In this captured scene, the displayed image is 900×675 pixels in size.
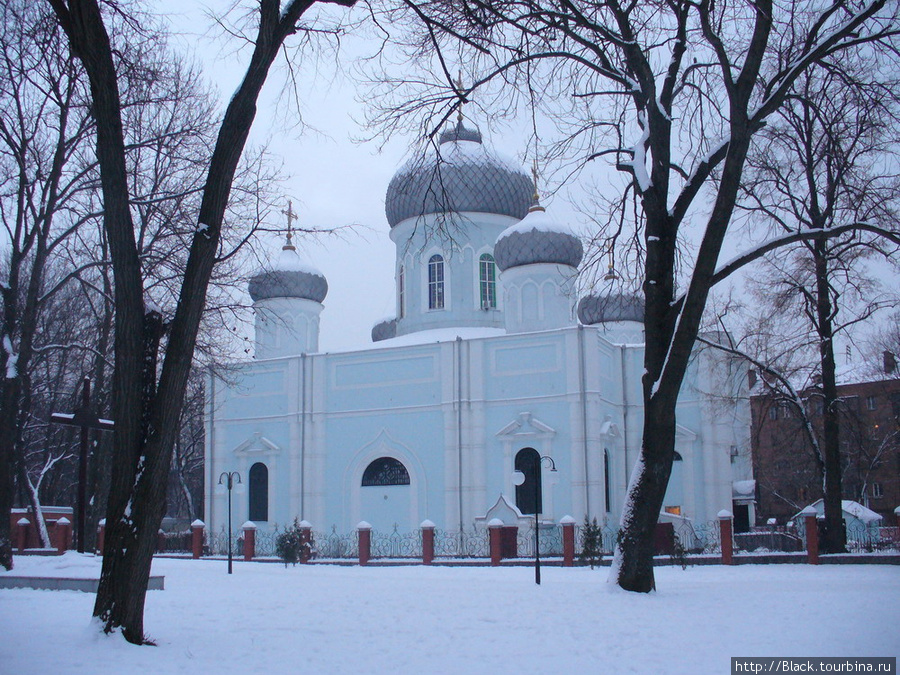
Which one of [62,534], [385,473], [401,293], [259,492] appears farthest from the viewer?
[401,293]

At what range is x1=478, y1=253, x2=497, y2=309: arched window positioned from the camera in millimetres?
27859

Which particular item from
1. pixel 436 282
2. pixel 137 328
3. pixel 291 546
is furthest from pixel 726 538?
pixel 137 328

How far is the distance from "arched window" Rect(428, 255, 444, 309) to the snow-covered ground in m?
16.1

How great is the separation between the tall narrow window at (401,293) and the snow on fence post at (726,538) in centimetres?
1341

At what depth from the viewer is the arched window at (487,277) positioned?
27.9 meters

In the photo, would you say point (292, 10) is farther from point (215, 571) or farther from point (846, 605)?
point (215, 571)

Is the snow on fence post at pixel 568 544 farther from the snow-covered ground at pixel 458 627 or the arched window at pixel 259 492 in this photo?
the arched window at pixel 259 492

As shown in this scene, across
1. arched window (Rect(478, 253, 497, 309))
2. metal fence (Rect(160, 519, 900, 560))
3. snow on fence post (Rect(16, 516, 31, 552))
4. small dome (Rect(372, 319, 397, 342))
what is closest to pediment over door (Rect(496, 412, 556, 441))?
metal fence (Rect(160, 519, 900, 560))

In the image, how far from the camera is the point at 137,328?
273 inches

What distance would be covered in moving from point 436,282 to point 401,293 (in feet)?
5.58

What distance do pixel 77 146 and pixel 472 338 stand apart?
12056 mm

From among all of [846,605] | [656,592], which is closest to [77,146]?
[656,592]

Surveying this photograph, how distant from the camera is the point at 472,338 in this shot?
2472 centimetres

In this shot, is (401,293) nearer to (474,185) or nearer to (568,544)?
(474,185)
